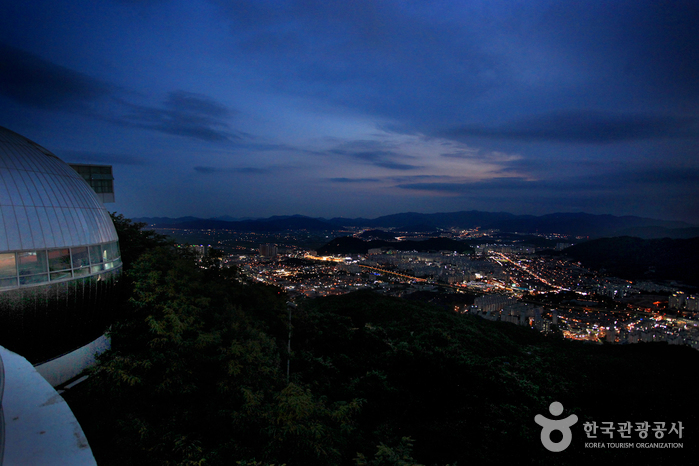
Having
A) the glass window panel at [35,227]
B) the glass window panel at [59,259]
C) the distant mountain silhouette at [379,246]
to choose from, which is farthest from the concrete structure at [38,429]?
the distant mountain silhouette at [379,246]

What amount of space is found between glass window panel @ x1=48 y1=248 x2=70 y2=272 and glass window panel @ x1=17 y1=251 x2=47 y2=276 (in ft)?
0.50

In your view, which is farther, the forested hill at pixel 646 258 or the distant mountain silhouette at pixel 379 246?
the distant mountain silhouette at pixel 379 246

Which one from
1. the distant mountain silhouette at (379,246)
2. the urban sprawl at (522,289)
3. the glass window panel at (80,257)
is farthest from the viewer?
the distant mountain silhouette at (379,246)

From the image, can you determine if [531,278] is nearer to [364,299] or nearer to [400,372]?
[364,299]

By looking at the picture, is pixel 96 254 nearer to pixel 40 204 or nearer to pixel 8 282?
pixel 40 204

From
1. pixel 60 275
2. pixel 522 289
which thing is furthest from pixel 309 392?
pixel 522 289

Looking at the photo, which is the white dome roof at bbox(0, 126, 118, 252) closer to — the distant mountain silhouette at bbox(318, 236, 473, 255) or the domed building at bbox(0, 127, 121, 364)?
the domed building at bbox(0, 127, 121, 364)

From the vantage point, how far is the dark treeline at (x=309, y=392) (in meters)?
6.22

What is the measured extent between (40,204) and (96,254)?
2.00 metres

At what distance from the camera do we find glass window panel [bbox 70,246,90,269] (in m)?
9.02

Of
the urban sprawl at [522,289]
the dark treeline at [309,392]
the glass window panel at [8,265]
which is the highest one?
the glass window panel at [8,265]

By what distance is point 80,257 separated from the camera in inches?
362

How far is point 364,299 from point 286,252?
69.7 m

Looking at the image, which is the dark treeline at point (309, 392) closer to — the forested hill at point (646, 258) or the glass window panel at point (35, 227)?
the glass window panel at point (35, 227)
